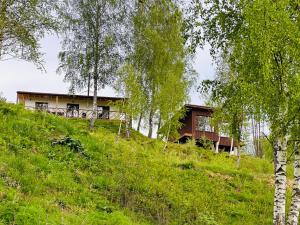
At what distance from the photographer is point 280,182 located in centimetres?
1502

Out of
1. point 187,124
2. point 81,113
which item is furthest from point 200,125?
point 81,113

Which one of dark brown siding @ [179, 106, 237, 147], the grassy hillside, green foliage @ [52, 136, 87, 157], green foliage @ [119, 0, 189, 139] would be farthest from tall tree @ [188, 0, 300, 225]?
dark brown siding @ [179, 106, 237, 147]

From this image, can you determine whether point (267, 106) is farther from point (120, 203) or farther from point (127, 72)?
point (127, 72)

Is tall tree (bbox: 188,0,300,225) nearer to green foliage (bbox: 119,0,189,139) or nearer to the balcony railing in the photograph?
green foliage (bbox: 119,0,189,139)

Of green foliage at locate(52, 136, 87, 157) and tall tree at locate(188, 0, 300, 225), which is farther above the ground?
tall tree at locate(188, 0, 300, 225)

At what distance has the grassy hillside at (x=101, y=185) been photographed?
12711 mm

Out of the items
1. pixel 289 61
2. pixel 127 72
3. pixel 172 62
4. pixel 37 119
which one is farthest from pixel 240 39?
pixel 172 62

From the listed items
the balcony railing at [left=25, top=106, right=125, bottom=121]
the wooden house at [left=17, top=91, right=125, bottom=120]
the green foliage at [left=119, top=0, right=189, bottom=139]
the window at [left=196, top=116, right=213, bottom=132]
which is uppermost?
the green foliage at [left=119, top=0, right=189, bottom=139]

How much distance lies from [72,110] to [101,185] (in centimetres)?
3506

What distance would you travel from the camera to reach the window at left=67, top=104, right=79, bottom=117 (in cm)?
5062

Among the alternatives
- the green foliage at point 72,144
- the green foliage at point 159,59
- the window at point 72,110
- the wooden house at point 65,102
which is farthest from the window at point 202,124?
the green foliage at point 72,144

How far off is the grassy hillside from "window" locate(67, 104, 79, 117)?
1047 inches

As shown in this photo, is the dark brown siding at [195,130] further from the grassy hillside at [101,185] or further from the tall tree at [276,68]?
the tall tree at [276,68]

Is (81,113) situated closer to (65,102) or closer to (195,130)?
(65,102)
